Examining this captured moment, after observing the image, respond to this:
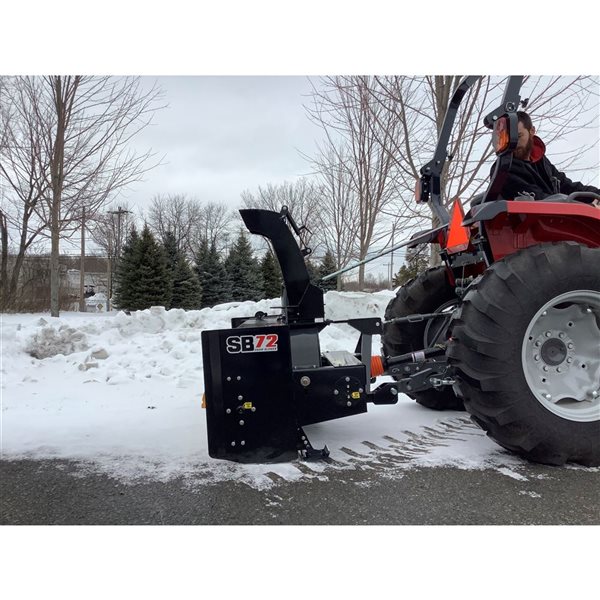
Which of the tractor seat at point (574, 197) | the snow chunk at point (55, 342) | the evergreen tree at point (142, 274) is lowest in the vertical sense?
the snow chunk at point (55, 342)

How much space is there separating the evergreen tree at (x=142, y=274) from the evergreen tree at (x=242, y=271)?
2.83 metres

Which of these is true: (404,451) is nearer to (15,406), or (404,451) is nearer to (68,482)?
(68,482)

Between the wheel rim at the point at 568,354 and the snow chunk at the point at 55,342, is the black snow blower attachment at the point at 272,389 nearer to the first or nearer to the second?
the wheel rim at the point at 568,354

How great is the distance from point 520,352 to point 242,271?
17556 millimetres

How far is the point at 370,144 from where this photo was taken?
6270 millimetres

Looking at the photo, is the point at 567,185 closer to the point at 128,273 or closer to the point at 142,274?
the point at 142,274

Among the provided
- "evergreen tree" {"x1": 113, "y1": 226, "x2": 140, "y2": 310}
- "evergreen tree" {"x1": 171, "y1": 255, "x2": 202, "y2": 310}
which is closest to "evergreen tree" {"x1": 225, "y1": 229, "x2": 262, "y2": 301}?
"evergreen tree" {"x1": 171, "y1": 255, "x2": 202, "y2": 310}

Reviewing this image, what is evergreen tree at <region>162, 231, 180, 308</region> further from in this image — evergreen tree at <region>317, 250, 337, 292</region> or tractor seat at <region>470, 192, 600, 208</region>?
tractor seat at <region>470, 192, 600, 208</region>

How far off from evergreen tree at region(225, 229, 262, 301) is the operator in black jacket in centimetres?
1442

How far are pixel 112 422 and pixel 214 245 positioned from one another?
1636 centimetres

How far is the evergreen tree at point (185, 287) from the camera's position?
762 inches

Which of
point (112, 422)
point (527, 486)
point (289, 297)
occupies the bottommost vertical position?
point (527, 486)

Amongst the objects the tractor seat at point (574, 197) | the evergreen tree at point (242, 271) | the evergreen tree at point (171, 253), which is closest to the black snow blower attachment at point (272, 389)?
the tractor seat at point (574, 197)

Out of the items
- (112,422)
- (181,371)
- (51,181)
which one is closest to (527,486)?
(112,422)
